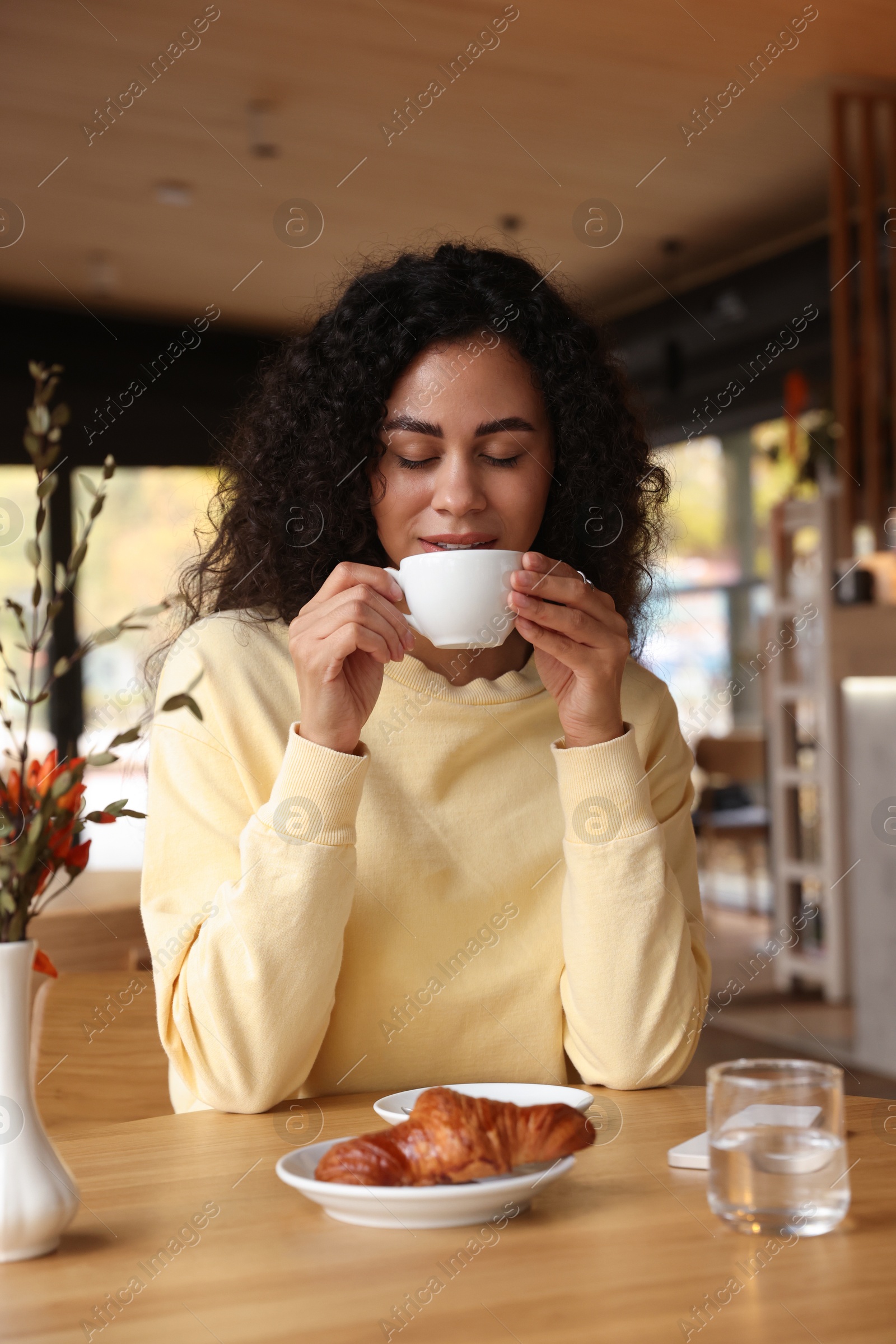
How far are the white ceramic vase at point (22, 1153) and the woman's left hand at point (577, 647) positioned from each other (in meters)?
0.54

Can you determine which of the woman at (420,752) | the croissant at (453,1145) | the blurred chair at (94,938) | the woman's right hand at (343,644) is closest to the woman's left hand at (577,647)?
the woman at (420,752)

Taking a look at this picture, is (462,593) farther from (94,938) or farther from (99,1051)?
(94,938)

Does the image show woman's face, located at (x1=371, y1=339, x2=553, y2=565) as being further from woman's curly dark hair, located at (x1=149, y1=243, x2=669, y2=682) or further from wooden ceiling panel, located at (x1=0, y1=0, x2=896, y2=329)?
wooden ceiling panel, located at (x1=0, y1=0, x2=896, y2=329)

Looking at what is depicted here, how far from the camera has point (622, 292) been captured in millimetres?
6902

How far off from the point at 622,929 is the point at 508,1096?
258 mm

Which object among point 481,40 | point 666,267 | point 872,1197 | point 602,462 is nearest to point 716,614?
point 666,267

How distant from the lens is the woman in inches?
46.1

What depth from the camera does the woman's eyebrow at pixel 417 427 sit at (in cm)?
138

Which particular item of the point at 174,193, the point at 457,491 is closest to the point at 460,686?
the point at 457,491

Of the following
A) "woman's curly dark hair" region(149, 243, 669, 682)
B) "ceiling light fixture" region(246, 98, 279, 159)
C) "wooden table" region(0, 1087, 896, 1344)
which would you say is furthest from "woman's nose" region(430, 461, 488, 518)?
"ceiling light fixture" region(246, 98, 279, 159)

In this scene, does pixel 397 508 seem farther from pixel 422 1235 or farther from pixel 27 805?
pixel 422 1235

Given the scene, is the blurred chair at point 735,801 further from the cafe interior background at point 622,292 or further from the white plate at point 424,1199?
the white plate at point 424,1199

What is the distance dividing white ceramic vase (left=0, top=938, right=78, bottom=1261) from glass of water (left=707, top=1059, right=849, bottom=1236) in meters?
0.39

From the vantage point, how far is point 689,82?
4.42 m
